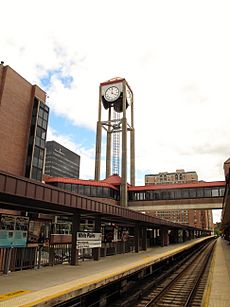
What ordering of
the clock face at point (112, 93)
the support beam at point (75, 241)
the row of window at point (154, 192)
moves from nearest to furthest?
Answer: the support beam at point (75, 241) < the row of window at point (154, 192) < the clock face at point (112, 93)

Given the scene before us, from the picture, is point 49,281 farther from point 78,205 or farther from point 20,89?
point 20,89

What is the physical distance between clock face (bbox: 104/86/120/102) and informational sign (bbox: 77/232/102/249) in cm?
5903

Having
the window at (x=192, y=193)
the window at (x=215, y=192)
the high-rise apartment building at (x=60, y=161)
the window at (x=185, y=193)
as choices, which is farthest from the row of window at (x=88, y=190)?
the high-rise apartment building at (x=60, y=161)

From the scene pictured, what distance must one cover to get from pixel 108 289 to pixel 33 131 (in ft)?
122

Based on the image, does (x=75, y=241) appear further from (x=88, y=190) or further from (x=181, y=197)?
(x=181, y=197)

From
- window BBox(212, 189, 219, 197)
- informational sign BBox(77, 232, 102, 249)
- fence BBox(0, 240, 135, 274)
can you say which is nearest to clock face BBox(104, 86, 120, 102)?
window BBox(212, 189, 219, 197)

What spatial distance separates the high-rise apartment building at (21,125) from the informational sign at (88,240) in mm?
23875

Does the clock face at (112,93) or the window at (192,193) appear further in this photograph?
the clock face at (112,93)

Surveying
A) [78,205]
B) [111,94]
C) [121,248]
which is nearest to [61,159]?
[111,94]

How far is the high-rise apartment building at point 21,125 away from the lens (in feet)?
135

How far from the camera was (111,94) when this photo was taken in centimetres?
7619

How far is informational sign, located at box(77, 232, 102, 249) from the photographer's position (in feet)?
57.8

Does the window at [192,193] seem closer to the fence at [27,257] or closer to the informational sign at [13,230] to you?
the fence at [27,257]

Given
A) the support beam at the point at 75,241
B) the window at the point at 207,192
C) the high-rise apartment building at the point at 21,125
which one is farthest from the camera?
the window at the point at 207,192
